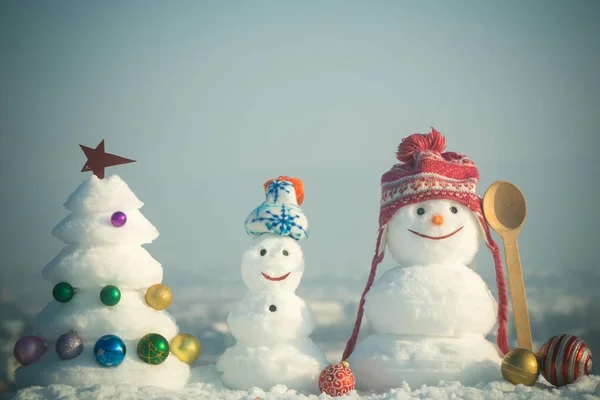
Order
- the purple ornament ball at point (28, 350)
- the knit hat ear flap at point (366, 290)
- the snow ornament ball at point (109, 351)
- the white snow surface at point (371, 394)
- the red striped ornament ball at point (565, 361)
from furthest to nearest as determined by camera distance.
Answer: the knit hat ear flap at point (366, 290) < the purple ornament ball at point (28, 350) < the snow ornament ball at point (109, 351) < the red striped ornament ball at point (565, 361) < the white snow surface at point (371, 394)

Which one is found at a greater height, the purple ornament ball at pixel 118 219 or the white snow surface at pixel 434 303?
the purple ornament ball at pixel 118 219

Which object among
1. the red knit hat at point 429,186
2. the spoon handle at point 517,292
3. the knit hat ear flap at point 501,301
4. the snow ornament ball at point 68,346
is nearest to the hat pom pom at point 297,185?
the red knit hat at point 429,186

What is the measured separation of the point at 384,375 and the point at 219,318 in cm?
110

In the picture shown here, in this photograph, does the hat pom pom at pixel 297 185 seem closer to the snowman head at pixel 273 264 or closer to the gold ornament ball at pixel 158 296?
the snowman head at pixel 273 264

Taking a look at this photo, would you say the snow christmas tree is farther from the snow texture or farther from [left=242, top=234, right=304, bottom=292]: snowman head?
[left=242, top=234, right=304, bottom=292]: snowman head

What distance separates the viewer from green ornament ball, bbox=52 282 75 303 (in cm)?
279

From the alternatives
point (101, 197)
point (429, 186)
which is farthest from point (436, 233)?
point (101, 197)

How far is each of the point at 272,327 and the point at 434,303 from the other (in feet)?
2.24

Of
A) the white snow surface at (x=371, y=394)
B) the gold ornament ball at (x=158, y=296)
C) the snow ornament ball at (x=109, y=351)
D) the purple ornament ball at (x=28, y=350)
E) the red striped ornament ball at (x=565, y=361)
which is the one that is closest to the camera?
the white snow surface at (x=371, y=394)

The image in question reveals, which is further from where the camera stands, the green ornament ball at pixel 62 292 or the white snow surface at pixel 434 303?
the green ornament ball at pixel 62 292

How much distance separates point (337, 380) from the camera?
2.55 m

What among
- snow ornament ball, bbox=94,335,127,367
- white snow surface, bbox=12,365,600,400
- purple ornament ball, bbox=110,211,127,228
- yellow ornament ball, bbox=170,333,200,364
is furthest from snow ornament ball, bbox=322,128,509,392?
purple ornament ball, bbox=110,211,127,228

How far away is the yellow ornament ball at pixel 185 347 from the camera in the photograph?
9.37 ft

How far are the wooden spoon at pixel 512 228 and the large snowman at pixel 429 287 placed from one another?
0.15ft
